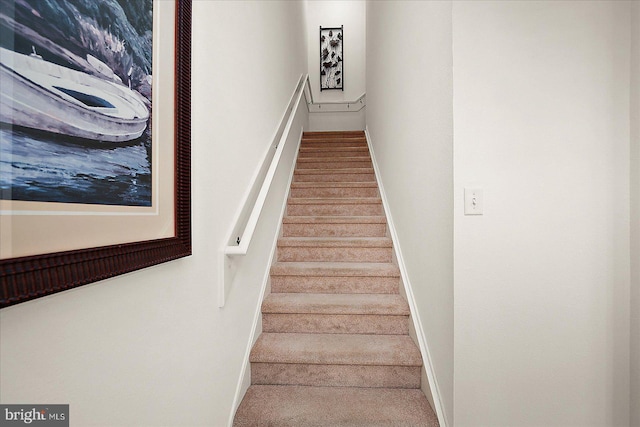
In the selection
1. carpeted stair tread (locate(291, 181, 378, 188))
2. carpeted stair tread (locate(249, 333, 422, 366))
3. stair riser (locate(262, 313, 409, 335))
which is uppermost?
carpeted stair tread (locate(291, 181, 378, 188))

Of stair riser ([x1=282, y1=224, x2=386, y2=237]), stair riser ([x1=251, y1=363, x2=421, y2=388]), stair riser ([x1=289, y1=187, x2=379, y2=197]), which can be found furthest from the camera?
stair riser ([x1=289, y1=187, x2=379, y2=197])

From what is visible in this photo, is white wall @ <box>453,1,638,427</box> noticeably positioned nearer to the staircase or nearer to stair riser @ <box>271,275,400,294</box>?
the staircase

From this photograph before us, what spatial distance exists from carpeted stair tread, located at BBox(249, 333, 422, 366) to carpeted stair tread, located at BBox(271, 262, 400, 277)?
46 cm

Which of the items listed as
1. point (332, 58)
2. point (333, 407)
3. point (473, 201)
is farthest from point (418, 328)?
point (332, 58)

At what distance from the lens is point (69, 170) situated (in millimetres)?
541

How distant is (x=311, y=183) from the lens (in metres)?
3.31

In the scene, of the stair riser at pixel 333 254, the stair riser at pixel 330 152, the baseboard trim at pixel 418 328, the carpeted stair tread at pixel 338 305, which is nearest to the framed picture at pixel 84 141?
the carpeted stair tread at pixel 338 305

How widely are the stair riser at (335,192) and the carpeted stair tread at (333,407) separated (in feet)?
6.18

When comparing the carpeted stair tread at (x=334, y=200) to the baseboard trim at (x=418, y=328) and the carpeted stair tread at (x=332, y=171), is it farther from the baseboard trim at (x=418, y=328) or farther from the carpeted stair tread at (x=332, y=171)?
the carpeted stair tread at (x=332, y=171)

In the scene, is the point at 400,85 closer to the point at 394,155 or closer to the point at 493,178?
the point at 394,155

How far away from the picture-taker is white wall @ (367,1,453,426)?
1297mm

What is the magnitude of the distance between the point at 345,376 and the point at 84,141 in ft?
5.12

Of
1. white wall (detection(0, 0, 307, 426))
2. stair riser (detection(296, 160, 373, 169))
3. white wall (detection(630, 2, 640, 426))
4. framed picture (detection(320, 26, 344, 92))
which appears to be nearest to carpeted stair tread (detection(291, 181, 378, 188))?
stair riser (detection(296, 160, 373, 169))

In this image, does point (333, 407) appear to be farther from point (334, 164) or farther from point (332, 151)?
point (332, 151)
